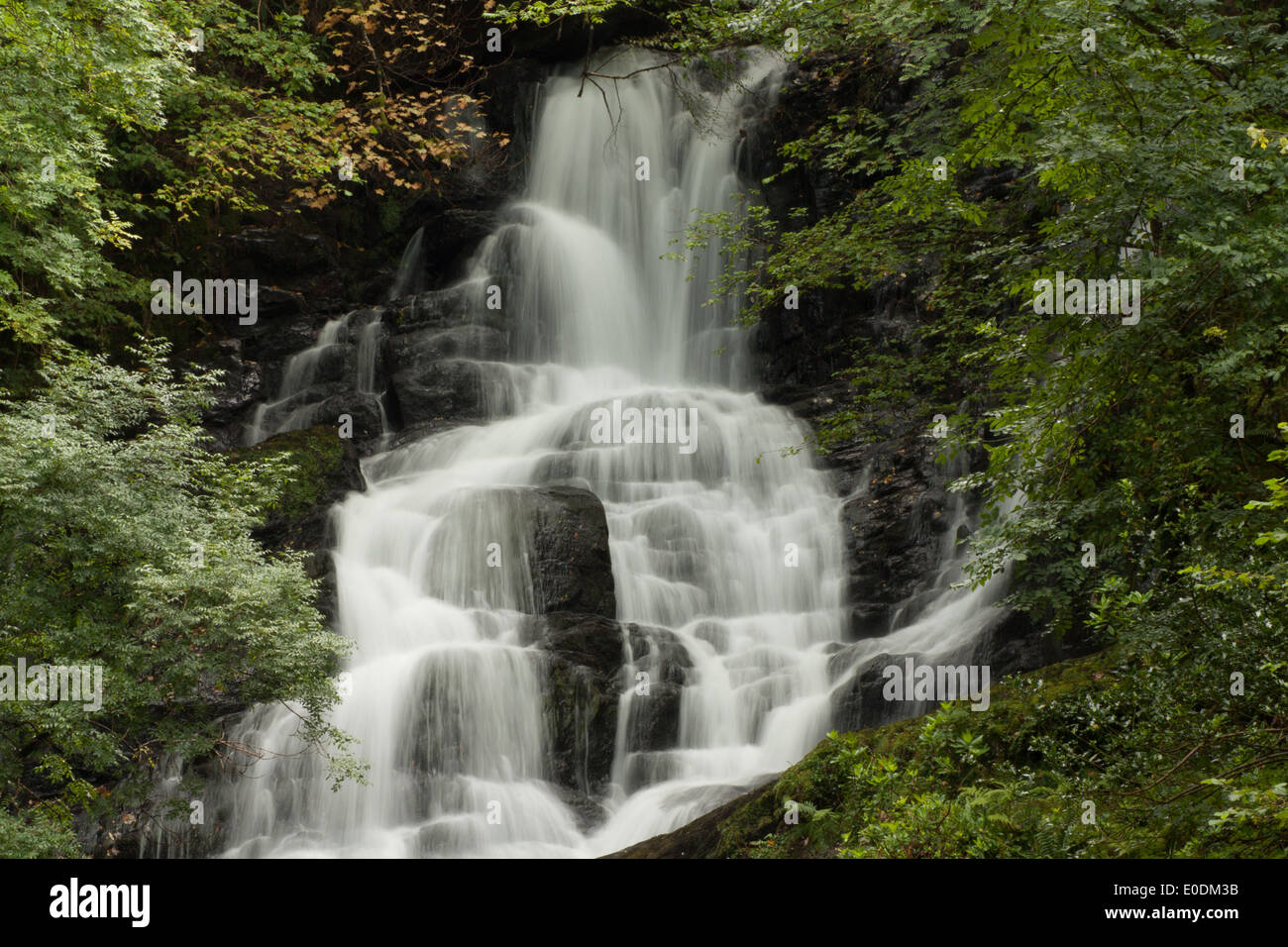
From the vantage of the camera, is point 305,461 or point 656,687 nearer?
point 656,687

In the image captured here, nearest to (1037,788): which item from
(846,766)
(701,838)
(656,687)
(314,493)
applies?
(846,766)

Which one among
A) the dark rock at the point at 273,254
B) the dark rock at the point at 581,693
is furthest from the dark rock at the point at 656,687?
the dark rock at the point at 273,254

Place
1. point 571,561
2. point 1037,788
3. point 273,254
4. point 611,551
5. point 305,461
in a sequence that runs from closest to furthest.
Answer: point 1037,788 → point 571,561 → point 305,461 → point 611,551 → point 273,254

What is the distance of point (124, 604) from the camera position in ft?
26.1

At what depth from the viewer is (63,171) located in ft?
35.5

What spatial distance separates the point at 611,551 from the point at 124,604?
7.74m

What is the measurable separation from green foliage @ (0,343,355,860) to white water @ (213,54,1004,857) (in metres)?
2.28

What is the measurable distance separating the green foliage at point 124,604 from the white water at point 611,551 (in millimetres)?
2275

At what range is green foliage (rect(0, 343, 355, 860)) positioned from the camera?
7367 millimetres

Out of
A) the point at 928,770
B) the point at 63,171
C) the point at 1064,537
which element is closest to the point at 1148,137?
the point at 1064,537

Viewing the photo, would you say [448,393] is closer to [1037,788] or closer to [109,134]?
[109,134]

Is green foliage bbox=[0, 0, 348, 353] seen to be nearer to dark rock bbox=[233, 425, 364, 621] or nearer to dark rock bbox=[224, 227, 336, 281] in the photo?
dark rock bbox=[224, 227, 336, 281]

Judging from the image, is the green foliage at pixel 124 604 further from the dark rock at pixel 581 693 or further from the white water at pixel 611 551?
the dark rock at pixel 581 693

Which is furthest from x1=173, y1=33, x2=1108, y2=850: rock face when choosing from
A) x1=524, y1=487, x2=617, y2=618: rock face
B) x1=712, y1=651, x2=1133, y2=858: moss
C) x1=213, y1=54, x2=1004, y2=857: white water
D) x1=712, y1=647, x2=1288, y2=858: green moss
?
x1=712, y1=647, x2=1288, y2=858: green moss
